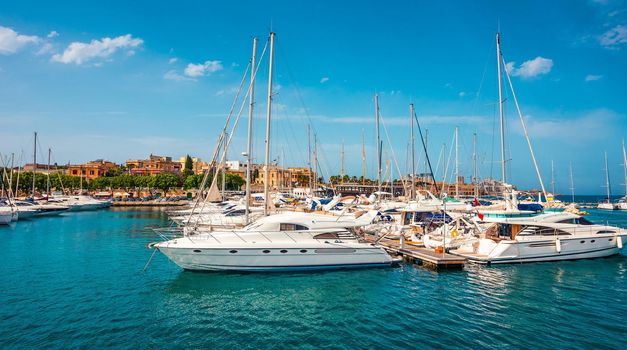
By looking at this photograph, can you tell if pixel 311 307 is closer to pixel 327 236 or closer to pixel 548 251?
pixel 327 236

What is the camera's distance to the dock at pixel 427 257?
22.1 metres

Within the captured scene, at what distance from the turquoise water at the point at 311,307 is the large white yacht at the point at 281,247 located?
0.68 metres

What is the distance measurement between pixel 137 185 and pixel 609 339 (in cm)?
10724

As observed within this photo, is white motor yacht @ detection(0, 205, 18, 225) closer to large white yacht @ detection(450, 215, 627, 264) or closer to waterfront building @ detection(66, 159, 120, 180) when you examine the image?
large white yacht @ detection(450, 215, 627, 264)

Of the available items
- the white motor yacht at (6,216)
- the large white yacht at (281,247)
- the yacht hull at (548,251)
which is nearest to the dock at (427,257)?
the yacht hull at (548,251)

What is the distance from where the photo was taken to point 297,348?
11484 millimetres

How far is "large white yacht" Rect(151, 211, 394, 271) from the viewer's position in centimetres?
1966

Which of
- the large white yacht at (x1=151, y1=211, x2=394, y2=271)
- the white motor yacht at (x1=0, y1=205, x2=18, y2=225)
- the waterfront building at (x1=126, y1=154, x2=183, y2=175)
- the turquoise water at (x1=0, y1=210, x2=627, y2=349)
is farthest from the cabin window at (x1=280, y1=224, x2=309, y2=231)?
the waterfront building at (x1=126, y1=154, x2=183, y2=175)

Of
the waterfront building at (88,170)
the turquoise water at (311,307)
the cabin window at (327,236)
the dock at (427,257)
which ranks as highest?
the waterfront building at (88,170)

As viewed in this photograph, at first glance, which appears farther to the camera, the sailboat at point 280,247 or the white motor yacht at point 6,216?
the white motor yacht at point 6,216

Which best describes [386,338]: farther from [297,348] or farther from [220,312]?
[220,312]

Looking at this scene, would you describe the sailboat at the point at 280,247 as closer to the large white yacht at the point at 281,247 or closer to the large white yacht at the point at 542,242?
the large white yacht at the point at 281,247

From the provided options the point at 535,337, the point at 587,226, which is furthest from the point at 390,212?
the point at 535,337

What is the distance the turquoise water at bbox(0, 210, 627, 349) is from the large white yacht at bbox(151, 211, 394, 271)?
68cm
